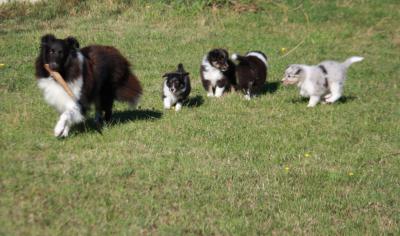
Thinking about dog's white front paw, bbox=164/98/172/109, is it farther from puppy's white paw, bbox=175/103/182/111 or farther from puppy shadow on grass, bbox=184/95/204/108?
puppy shadow on grass, bbox=184/95/204/108

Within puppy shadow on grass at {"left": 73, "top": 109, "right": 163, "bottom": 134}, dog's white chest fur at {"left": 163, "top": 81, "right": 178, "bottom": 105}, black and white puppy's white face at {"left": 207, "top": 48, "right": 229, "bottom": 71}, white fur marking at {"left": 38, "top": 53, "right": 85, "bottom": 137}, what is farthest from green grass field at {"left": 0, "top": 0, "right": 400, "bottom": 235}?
black and white puppy's white face at {"left": 207, "top": 48, "right": 229, "bottom": 71}

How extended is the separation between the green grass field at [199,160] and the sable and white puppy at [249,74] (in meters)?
0.31

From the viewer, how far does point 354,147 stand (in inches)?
362

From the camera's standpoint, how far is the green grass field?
6293 mm

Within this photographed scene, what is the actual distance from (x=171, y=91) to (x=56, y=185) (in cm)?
427

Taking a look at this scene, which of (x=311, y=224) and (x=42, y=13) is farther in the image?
(x=42, y=13)

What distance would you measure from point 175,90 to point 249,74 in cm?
201

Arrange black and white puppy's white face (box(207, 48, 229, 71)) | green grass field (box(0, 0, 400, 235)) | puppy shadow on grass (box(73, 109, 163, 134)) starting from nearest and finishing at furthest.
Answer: green grass field (box(0, 0, 400, 235)) < puppy shadow on grass (box(73, 109, 163, 134)) < black and white puppy's white face (box(207, 48, 229, 71))

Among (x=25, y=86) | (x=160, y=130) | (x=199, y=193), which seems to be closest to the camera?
(x=199, y=193)

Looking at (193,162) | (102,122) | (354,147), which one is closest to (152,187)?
(193,162)

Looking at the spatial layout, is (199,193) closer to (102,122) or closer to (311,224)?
(311,224)

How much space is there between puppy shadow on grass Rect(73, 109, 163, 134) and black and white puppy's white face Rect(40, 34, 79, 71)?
1.05 metres

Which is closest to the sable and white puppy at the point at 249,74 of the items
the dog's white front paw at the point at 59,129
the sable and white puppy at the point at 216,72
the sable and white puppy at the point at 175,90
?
the sable and white puppy at the point at 216,72

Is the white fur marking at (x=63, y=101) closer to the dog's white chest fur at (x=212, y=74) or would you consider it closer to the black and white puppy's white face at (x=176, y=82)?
the black and white puppy's white face at (x=176, y=82)
